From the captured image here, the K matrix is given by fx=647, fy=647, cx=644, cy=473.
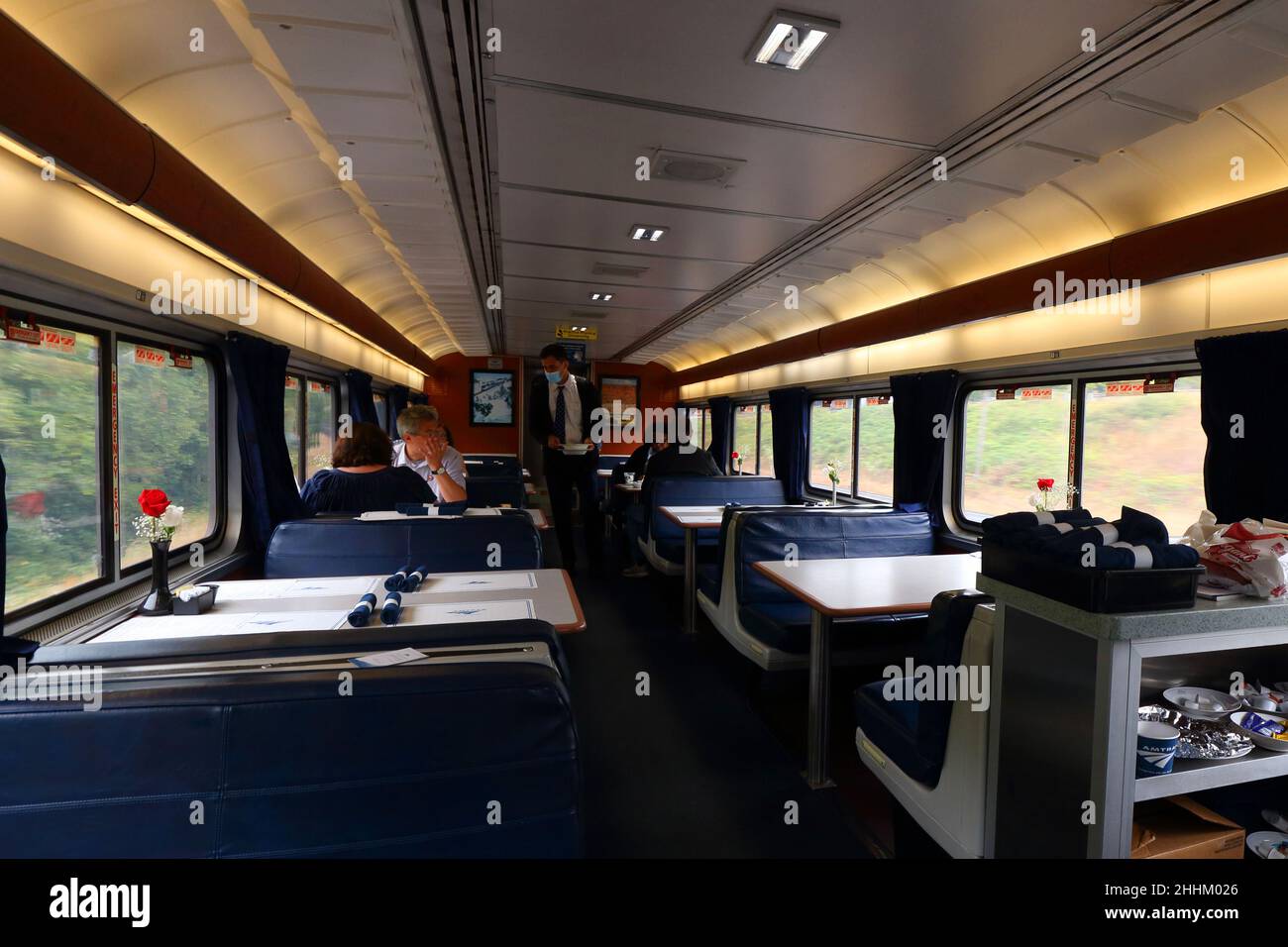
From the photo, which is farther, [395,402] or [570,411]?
[395,402]

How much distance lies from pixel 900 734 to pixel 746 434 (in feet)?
28.1

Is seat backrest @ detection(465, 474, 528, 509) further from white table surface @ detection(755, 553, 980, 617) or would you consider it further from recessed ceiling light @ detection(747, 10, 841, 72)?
recessed ceiling light @ detection(747, 10, 841, 72)

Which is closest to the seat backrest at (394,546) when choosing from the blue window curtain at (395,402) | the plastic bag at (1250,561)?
the plastic bag at (1250,561)

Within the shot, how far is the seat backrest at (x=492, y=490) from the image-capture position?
6016 mm

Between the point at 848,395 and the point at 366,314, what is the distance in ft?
16.5

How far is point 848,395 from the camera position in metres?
7.28

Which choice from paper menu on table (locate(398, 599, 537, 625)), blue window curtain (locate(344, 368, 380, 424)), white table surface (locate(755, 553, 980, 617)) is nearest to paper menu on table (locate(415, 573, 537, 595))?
paper menu on table (locate(398, 599, 537, 625))

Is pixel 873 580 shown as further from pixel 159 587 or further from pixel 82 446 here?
pixel 82 446

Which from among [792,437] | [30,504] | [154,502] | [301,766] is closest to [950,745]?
[301,766]

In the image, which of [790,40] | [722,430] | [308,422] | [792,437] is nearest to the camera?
[790,40]

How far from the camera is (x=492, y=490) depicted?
20.2ft

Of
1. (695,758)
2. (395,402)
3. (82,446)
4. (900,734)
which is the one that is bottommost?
(695,758)

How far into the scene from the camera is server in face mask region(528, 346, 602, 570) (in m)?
5.96

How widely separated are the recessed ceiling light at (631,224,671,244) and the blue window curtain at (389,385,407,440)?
636cm
